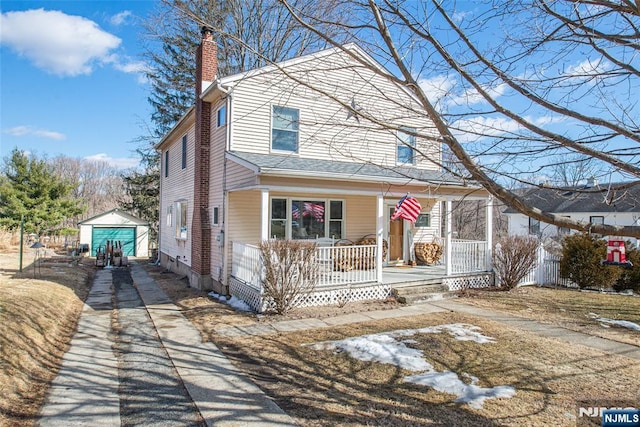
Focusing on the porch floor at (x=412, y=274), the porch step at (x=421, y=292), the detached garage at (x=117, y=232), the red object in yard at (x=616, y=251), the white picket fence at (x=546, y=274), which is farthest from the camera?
the detached garage at (x=117, y=232)

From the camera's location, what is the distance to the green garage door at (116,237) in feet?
79.2

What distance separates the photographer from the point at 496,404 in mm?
4254

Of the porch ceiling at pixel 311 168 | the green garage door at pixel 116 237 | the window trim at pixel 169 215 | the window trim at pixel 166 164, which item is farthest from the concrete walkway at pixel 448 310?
the green garage door at pixel 116 237

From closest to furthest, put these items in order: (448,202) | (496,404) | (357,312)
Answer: (496,404) → (357,312) → (448,202)

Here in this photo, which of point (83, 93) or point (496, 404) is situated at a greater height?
point (83, 93)

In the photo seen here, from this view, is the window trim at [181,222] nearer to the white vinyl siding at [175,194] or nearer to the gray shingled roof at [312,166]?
the white vinyl siding at [175,194]

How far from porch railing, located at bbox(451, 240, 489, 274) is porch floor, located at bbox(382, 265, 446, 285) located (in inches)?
20.8

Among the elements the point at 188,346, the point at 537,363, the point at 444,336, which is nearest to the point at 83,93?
the point at 188,346

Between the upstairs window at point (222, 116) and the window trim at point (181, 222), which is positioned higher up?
the upstairs window at point (222, 116)

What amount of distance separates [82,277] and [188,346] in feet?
34.7

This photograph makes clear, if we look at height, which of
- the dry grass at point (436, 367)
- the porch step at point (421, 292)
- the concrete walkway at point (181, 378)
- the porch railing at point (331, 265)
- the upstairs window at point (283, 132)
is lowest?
the concrete walkway at point (181, 378)

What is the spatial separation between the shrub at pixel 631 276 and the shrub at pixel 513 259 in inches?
120

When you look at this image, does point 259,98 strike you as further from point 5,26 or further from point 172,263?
point 172,263

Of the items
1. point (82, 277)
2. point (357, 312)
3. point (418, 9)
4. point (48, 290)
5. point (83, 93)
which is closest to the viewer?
point (418, 9)
